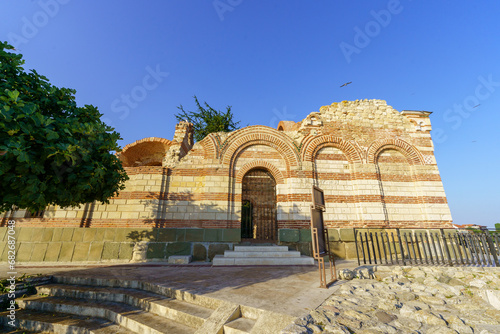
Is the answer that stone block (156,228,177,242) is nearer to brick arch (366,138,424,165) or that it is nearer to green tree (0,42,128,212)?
green tree (0,42,128,212)

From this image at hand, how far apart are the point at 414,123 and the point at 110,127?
41.2 feet

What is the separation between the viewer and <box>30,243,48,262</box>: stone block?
7.45 m

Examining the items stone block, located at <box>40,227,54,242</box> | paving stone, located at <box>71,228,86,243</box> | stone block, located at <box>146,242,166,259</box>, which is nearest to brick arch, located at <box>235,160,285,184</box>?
stone block, located at <box>146,242,166,259</box>

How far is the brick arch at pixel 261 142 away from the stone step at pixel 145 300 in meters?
5.93

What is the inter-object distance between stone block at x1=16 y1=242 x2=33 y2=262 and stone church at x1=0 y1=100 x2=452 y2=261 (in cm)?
4

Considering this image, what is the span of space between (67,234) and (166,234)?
3.56 m

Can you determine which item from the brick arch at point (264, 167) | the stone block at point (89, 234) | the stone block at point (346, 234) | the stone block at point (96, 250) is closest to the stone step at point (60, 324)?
the stone block at point (96, 250)

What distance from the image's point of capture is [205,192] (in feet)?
27.7

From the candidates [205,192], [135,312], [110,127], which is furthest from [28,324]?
[205,192]

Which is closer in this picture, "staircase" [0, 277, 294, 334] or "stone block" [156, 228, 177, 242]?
"staircase" [0, 277, 294, 334]

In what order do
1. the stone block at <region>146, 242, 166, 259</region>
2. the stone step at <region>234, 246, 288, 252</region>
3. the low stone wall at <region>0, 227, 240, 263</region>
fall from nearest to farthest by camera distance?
the stone step at <region>234, 246, 288, 252</region> < the low stone wall at <region>0, 227, 240, 263</region> < the stone block at <region>146, 242, 166, 259</region>

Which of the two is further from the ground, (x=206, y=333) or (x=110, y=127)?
(x=110, y=127)

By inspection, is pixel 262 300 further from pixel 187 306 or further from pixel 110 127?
pixel 110 127

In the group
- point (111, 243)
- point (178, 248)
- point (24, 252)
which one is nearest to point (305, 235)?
point (178, 248)
